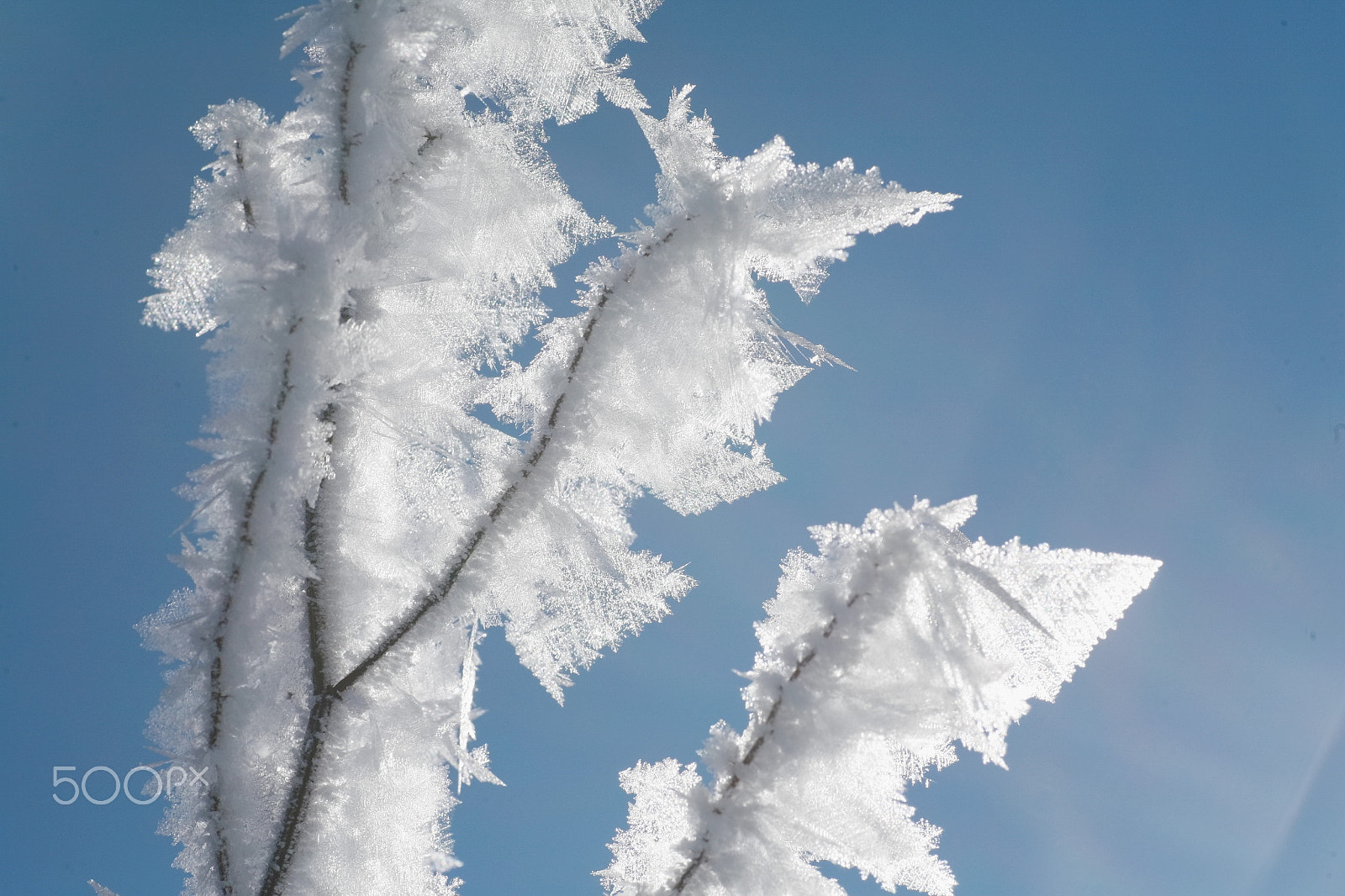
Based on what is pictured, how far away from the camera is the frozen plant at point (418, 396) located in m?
1.25

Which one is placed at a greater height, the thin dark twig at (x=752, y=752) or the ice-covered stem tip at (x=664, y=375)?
the ice-covered stem tip at (x=664, y=375)

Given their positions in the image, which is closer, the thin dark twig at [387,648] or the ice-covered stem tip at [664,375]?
the ice-covered stem tip at [664,375]

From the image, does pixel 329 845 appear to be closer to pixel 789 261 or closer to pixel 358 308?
pixel 358 308

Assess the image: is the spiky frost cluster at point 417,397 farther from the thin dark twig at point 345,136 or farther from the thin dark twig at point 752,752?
A: the thin dark twig at point 752,752

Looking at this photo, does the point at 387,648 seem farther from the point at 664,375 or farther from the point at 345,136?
the point at 345,136

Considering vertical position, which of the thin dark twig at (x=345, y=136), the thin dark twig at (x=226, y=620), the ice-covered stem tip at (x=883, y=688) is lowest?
the thin dark twig at (x=226, y=620)

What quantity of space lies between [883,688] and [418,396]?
1085 millimetres

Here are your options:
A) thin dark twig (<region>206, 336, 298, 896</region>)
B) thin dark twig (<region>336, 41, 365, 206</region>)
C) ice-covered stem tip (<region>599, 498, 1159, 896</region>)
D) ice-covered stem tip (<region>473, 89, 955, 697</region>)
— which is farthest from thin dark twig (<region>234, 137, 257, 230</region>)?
ice-covered stem tip (<region>599, 498, 1159, 896</region>)

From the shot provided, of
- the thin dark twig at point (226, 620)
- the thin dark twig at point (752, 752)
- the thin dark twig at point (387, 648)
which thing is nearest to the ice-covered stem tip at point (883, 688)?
the thin dark twig at point (752, 752)

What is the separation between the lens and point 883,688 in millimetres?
1269

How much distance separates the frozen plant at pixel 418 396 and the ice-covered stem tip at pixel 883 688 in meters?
0.36

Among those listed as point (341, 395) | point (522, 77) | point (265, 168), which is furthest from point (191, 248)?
point (522, 77)

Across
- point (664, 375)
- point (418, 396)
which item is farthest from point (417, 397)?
point (664, 375)

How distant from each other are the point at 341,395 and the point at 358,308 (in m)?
0.20
